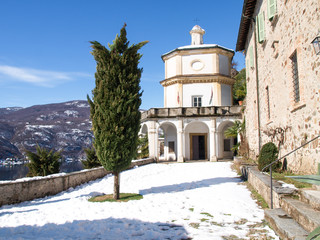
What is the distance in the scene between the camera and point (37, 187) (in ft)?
31.7

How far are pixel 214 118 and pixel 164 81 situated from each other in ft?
25.4

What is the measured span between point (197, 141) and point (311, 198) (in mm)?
21935

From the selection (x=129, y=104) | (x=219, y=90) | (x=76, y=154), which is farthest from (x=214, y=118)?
(x=76, y=154)

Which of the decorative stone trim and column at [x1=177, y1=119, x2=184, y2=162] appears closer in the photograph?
column at [x1=177, y1=119, x2=184, y2=162]

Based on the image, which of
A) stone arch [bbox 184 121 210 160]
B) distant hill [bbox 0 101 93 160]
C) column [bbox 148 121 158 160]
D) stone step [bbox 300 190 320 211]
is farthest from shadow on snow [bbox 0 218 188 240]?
distant hill [bbox 0 101 93 160]

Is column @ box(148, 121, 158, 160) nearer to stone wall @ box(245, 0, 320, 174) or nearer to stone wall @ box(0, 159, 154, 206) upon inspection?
stone wall @ box(0, 159, 154, 206)

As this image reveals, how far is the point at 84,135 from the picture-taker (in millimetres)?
176000

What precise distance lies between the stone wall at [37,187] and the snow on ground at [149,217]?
0.30 metres

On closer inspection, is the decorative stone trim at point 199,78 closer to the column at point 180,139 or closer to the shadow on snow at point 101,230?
Answer: the column at point 180,139

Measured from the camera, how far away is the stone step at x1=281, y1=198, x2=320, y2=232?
3.72 metres

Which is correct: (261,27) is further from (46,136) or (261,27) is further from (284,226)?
(46,136)

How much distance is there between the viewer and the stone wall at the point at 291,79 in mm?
6832

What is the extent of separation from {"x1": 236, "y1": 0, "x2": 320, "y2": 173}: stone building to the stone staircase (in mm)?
2190

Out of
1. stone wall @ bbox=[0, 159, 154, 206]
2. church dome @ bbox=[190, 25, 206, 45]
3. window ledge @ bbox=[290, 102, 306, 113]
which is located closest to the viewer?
window ledge @ bbox=[290, 102, 306, 113]
